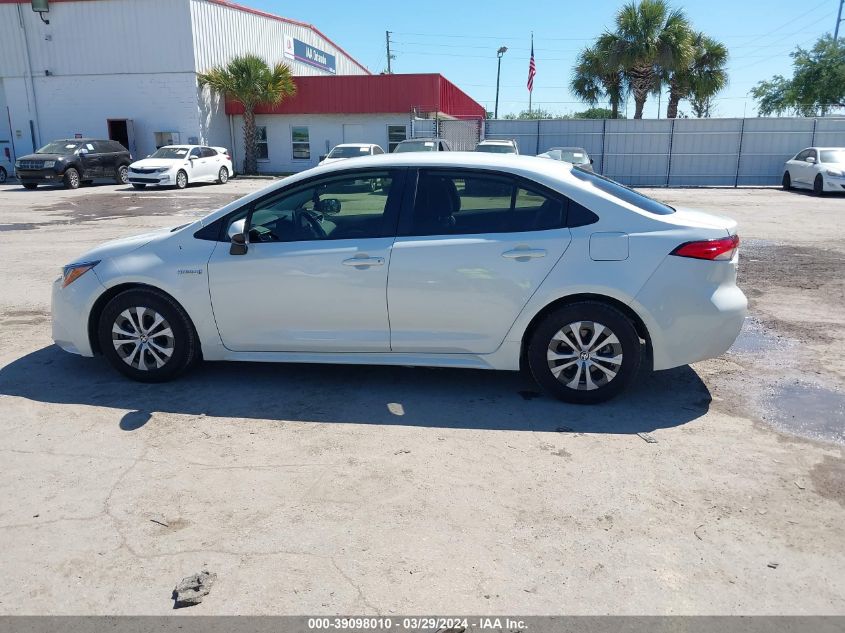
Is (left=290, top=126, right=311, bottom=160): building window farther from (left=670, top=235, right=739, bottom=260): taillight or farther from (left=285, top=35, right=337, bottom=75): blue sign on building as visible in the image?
(left=670, top=235, right=739, bottom=260): taillight

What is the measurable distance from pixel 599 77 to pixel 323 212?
31.8m

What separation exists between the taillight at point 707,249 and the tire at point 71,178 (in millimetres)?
26163

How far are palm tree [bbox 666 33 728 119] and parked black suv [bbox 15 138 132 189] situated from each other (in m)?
24.6

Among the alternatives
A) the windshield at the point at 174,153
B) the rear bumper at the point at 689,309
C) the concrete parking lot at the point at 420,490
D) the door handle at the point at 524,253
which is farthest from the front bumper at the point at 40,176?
the rear bumper at the point at 689,309

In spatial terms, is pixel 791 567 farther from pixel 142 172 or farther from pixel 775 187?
pixel 775 187

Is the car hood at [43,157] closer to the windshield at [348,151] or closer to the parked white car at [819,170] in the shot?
the windshield at [348,151]

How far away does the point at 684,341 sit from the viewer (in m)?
4.49

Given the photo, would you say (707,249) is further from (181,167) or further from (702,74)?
(702,74)

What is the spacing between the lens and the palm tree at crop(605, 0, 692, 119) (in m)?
29.6

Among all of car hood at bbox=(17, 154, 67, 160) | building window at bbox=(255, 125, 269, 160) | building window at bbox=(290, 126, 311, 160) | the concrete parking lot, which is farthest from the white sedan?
building window at bbox=(255, 125, 269, 160)

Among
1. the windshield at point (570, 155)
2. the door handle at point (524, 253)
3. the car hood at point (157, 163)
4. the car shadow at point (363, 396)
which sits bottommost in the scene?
the car shadow at point (363, 396)

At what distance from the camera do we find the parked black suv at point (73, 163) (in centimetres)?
2497

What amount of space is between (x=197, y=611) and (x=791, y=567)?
8.22ft

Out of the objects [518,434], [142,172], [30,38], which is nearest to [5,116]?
[30,38]
